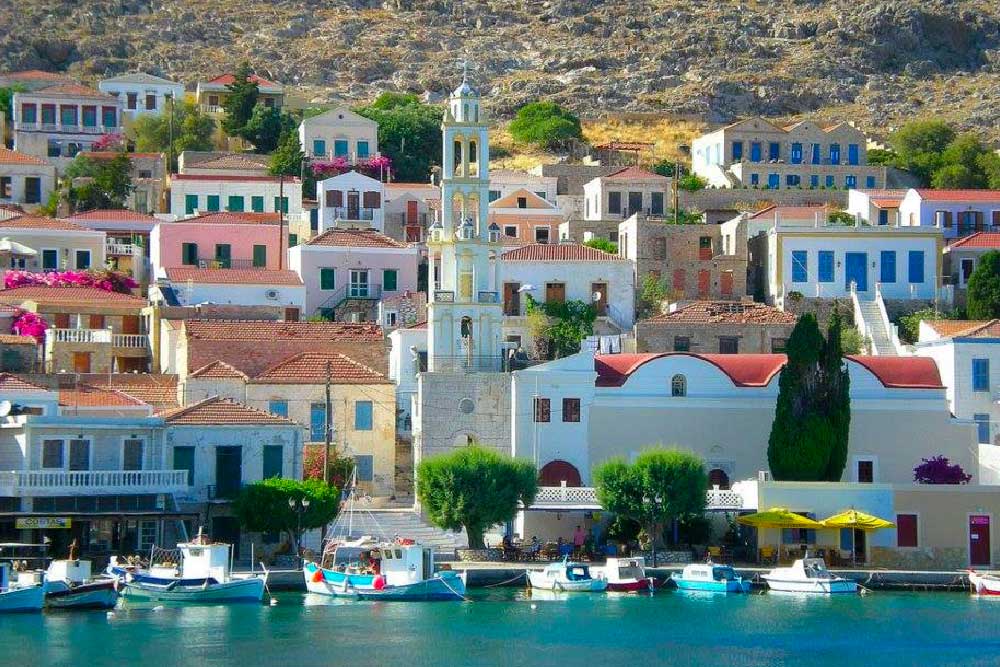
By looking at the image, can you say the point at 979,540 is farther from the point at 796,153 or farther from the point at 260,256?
the point at 796,153

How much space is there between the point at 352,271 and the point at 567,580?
27353 millimetres

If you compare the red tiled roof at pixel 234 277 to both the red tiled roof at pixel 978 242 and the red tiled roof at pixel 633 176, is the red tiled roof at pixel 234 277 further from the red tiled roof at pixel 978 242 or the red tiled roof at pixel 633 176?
the red tiled roof at pixel 978 242

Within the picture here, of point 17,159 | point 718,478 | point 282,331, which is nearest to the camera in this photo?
point 718,478

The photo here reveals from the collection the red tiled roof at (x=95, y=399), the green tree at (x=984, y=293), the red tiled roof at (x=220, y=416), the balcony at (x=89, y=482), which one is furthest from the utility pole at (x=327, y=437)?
the green tree at (x=984, y=293)

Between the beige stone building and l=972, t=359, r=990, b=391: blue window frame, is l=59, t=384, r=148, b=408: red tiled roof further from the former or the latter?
l=972, t=359, r=990, b=391: blue window frame

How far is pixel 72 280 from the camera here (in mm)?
90250

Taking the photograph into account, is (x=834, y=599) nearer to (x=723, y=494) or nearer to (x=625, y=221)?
(x=723, y=494)

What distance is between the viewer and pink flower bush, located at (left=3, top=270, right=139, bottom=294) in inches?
3538

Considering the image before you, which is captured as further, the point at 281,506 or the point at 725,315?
the point at 725,315

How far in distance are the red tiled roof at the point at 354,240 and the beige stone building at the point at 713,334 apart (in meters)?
12.6

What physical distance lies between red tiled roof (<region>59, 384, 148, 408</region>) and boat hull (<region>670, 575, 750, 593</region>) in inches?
664

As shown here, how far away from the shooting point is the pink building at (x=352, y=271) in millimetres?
90750

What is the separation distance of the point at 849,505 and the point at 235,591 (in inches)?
761

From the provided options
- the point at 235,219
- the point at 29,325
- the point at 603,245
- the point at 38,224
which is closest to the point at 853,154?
the point at 603,245
